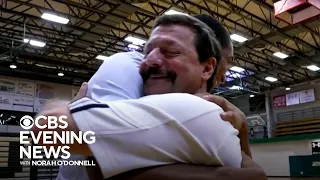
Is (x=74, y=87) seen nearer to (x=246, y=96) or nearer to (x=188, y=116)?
(x=246, y=96)

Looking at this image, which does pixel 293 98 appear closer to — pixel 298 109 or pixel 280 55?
pixel 298 109

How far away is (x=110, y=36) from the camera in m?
12.9

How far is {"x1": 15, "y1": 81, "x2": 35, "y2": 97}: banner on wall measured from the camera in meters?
14.1

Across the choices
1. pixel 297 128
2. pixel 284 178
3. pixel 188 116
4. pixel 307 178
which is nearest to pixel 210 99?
pixel 188 116

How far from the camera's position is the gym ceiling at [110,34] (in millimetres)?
10586

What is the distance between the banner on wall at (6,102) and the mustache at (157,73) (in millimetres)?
13537

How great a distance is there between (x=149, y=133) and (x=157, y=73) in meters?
0.28

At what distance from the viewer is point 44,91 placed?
591 inches

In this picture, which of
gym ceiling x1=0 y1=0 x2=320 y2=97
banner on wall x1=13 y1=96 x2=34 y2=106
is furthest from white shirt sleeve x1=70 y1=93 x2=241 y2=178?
banner on wall x1=13 y1=96 x2=34 y2=106

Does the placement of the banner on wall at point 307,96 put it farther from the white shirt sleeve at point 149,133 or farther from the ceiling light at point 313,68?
the white shirt sleeve at point 149,133

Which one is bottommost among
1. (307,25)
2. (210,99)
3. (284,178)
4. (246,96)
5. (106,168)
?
(284,178)

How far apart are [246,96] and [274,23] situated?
321 inches

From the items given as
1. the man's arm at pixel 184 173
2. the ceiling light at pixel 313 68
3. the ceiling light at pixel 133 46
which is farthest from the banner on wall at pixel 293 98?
the man's arm at pixel 184 173

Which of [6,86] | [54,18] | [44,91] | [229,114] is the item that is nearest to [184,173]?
[229,114]
